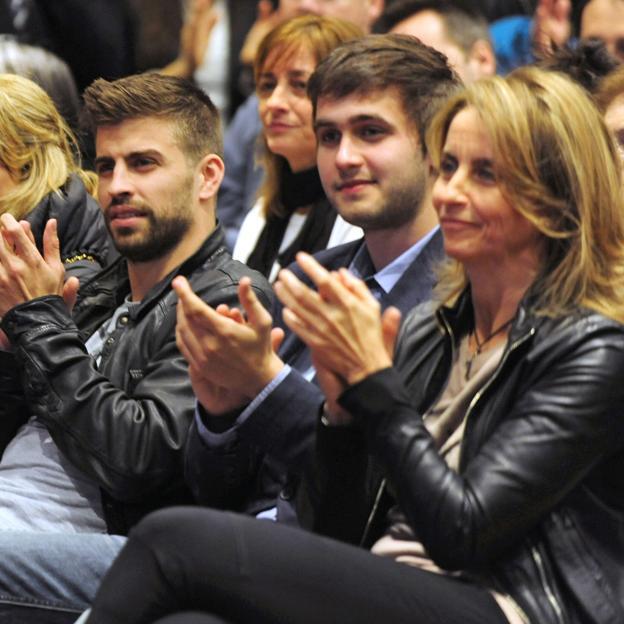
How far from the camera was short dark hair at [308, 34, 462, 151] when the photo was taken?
3090 millimetres

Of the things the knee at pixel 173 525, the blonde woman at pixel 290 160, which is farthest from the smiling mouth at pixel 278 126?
the knee at pixel 173 525

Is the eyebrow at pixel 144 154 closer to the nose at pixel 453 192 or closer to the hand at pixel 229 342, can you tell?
the hand at pixel 229 342

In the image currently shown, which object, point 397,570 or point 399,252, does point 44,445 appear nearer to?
point 399,252

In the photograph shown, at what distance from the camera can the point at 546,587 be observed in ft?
6.96

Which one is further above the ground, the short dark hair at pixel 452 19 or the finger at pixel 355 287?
the short dark hair at pixel 452 19

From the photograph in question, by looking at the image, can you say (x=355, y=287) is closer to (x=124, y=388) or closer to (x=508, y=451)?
(x=508, y=451)

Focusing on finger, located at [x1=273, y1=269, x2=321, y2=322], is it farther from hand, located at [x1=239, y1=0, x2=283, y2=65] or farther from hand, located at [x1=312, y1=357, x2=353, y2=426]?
hand, located at [x1=239, y1=0, x2=283, y2=65]

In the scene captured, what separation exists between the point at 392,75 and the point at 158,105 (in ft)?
1.66

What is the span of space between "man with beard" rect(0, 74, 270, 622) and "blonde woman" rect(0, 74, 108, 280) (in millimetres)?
186

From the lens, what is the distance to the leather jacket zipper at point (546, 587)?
82.8 inches

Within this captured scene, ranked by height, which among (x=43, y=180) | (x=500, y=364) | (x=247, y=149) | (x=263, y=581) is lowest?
(x=247, y=149)

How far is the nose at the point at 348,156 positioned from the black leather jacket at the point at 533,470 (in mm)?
917

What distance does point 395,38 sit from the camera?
10.3 ft

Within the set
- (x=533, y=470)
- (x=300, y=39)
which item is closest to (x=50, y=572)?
(x=533, y=470)
